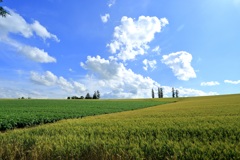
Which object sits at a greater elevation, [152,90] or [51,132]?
[152,90]

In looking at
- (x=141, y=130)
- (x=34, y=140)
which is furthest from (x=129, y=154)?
(x=34, y=140)

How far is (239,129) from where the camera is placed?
11.0 m

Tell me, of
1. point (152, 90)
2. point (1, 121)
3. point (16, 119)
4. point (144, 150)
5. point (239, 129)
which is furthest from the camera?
point (152, 90)

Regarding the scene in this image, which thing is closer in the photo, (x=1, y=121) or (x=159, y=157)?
(x=159, y=157)

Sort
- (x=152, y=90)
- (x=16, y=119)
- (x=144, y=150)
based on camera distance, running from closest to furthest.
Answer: (x=144, y=150)
(x=16, y=119)
(x=152, y=90)

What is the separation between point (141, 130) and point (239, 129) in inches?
187

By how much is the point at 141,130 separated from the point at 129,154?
4.44m

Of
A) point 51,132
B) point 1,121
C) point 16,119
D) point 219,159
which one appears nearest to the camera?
point 219,159

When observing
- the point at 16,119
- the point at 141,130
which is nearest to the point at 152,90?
the point at 16,119

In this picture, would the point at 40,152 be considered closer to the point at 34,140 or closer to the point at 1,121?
the point at 34,140

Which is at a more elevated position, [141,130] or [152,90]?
[152,90]

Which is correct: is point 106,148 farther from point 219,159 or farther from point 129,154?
point 219,159

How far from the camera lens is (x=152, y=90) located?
481 feet

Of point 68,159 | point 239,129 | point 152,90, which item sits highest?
point 152,90
